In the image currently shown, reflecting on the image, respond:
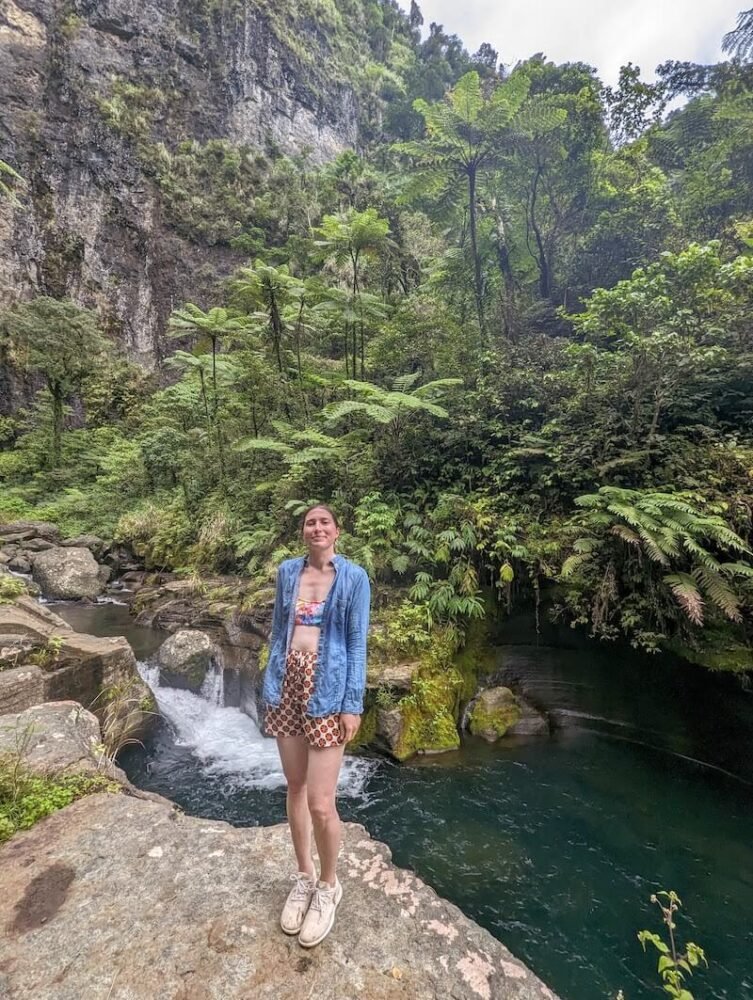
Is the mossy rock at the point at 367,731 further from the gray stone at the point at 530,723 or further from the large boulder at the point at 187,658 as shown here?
the large boulder at the point at 187,658

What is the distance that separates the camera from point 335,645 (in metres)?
2.27

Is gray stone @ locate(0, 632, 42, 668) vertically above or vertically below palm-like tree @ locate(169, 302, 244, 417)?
below

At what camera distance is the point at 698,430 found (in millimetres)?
6469

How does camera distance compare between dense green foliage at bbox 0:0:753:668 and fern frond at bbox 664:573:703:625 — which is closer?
fern frond at bbox 664:573:703:625

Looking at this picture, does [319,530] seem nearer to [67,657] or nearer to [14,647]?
[67,657]

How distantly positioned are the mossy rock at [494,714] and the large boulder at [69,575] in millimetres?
9154

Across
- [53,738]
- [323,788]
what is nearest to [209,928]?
[323,788]

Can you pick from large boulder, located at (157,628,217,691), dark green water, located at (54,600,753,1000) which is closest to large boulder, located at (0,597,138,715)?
dark green water, located at (54,600,753,1000)

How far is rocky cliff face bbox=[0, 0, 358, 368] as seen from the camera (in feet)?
73.5

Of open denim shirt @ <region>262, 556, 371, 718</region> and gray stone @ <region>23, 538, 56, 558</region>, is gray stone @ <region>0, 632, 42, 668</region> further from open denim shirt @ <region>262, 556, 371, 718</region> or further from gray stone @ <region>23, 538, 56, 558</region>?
gray stone @ <region>23, 538, 56, 558</region>

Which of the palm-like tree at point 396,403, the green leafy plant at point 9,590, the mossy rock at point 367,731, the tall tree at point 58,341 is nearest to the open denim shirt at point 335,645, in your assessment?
the mossy rock at point 367,731

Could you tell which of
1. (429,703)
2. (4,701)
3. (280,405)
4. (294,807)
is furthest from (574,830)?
(280,405)

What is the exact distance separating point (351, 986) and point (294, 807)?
2.47 feet

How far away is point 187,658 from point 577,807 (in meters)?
5.80
